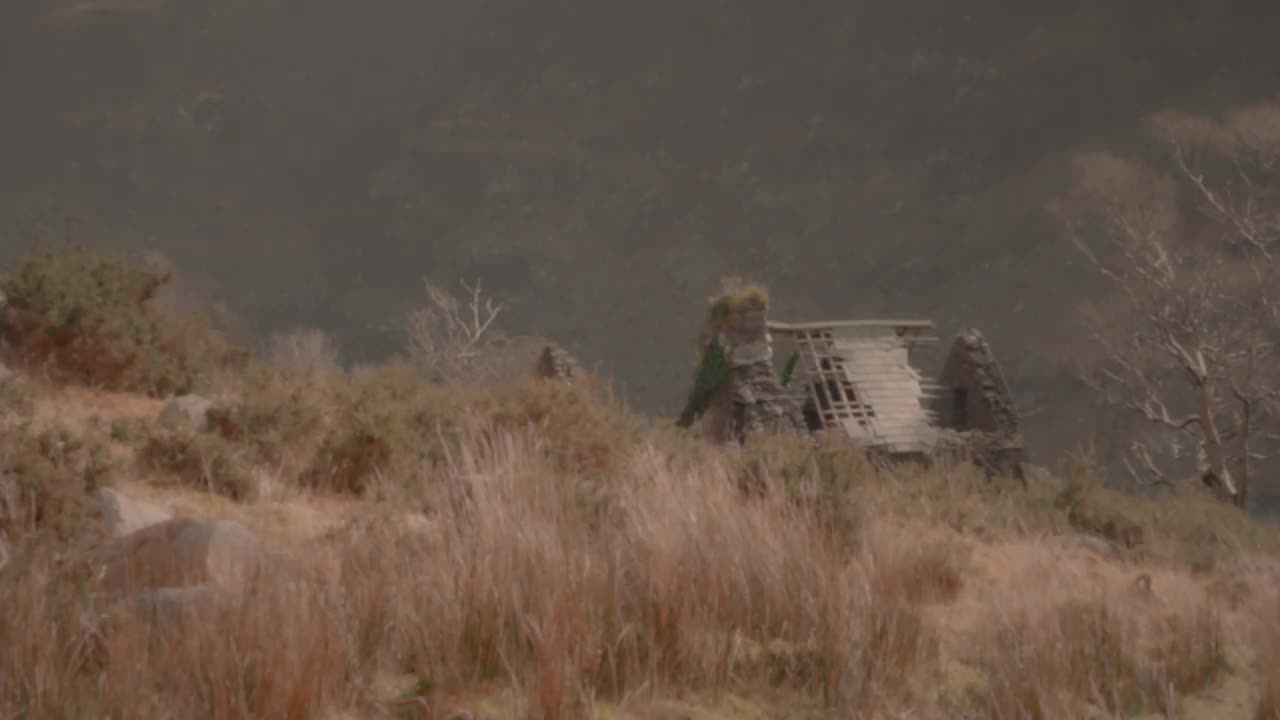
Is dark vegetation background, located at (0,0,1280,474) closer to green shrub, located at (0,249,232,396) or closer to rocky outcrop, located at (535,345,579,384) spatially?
rocky outcrop, located at (535,345,579,384)

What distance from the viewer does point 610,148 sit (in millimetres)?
63188

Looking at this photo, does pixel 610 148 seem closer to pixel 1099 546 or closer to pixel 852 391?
pixel 852 391

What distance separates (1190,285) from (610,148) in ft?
121

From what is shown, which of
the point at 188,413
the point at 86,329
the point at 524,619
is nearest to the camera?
the point at 524,619

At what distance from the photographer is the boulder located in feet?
14.0

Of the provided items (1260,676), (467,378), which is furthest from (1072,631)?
(467,378)

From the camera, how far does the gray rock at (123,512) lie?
5.87 m

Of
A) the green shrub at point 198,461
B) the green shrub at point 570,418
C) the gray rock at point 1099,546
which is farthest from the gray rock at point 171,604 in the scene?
the gray rock at point 1099,546

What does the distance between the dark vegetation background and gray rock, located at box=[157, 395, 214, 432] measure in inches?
1243

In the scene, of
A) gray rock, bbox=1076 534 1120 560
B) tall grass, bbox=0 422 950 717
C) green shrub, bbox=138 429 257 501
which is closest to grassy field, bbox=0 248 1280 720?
tall grass, bbox=0 422 950 717

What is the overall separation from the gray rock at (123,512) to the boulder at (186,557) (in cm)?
78

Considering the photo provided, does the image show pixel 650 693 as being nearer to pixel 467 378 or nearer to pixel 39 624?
pixel 39 624

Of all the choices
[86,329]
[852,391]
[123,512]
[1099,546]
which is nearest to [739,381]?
[852,391]

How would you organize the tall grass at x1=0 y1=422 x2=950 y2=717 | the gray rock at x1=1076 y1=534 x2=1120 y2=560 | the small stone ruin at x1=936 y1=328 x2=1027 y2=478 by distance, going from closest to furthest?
the tall grass at x1=0 y1=422 x2=950 y2=717 → the gray rock at x1=1076 y1=534 x2=1120 y2=560 → the small stone ruin at x1=936 y1=328 x2=1027 y2=478
